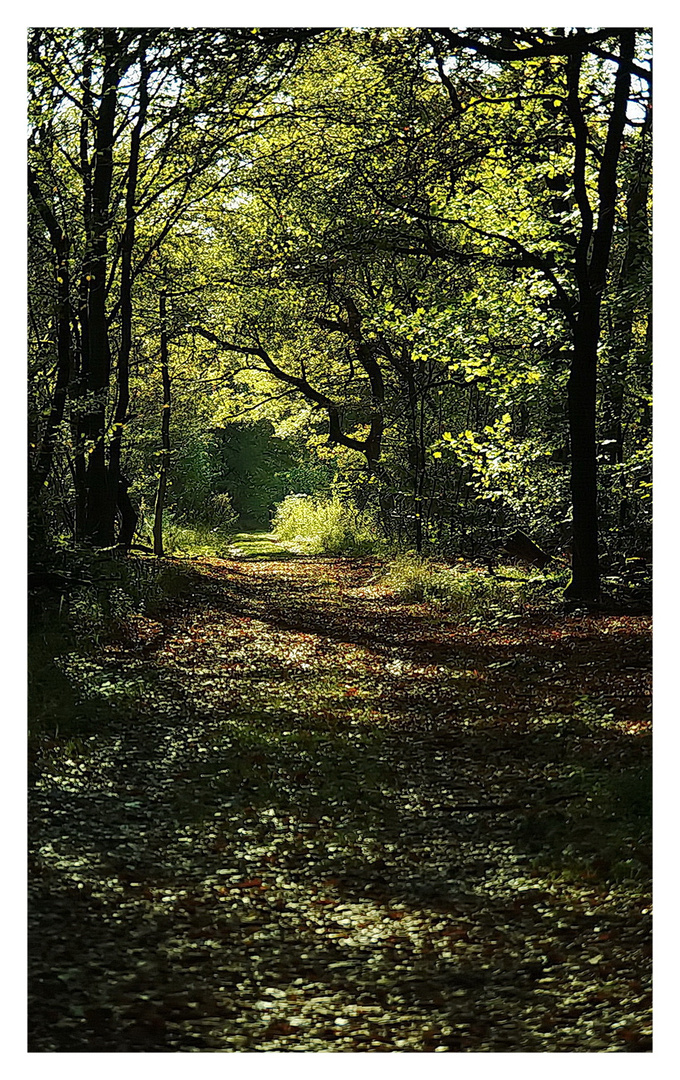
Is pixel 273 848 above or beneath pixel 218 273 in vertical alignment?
beneath

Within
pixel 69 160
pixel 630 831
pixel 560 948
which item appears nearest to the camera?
pixel 560 948

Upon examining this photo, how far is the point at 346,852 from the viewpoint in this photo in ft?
9.90

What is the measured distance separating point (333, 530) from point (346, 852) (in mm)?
8420

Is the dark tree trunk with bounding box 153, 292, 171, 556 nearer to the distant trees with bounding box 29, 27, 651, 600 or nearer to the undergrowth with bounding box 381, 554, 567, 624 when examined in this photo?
the distant trees with bounding box 29, 27, 651, 600

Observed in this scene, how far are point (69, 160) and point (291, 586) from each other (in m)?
3.70

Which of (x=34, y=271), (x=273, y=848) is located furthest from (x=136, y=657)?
(x=34, y=271)

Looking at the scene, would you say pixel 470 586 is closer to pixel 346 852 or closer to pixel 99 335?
pixel 99 335

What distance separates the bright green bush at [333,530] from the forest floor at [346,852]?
5971 millimetres

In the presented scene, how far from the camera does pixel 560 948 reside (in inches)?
99.7

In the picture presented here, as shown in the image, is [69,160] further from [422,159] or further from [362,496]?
[362,496]

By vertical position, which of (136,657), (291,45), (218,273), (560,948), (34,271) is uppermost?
(291,45)

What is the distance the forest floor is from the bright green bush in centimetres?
597

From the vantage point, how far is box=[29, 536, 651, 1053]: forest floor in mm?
2396
